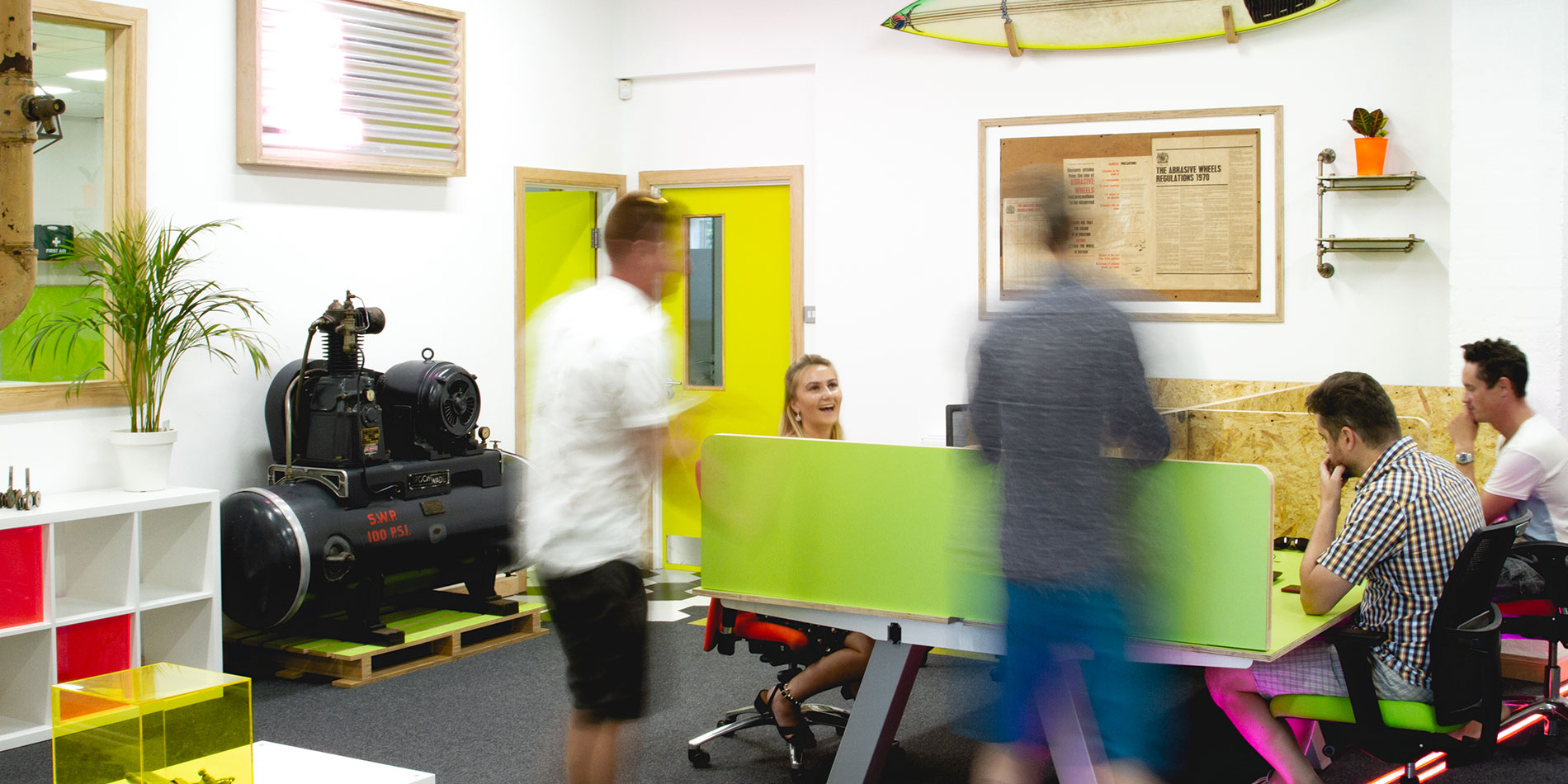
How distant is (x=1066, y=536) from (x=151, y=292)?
3.44 meters

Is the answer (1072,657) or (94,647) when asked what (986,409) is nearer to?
(1072,657)

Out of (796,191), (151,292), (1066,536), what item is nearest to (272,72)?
(151,292)

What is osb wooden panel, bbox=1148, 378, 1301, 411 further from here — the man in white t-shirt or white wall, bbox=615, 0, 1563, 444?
the man in white t-shirt

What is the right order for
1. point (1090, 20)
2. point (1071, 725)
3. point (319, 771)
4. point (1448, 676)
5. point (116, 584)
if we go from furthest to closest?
point (1090, 20), point (116, 584), point (1448, 676), point (1071, 725), point (319, 771)

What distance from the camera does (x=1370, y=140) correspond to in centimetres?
487

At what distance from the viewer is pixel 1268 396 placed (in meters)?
5.14

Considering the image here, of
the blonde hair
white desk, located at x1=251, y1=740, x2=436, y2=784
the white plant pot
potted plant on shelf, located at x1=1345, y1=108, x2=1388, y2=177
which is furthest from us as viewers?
potted plant on shelf, located at x1=1345, y1=108, x2=1388, y2=177

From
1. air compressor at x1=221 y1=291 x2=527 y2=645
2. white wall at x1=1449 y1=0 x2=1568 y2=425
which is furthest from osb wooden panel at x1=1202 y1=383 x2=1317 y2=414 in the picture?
air compressor at x1=221 y1=291 x2=527 y2=645

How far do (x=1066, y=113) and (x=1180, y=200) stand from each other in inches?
25.3

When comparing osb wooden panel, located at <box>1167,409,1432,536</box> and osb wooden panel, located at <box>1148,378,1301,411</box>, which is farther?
osb wooden panel, located at <box>1148,378,1301,411</box>

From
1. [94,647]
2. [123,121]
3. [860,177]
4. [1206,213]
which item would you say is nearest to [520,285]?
[860,177]

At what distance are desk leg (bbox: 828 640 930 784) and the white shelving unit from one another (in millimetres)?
2454

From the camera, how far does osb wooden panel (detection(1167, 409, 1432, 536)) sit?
4254 millimetres

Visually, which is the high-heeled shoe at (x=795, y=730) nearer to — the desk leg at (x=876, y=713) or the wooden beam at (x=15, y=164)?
the desk leg at (x=876, y=713)
